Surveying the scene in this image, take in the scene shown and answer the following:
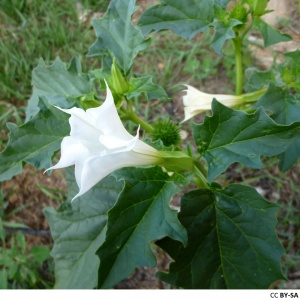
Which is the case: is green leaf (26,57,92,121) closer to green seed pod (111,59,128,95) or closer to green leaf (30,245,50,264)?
green seed pod (111,59,128,95)

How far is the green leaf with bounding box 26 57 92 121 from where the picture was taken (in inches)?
48.4

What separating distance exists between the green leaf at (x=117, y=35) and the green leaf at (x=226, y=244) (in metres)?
0.41

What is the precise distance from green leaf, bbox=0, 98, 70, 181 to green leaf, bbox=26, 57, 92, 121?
0.04 m

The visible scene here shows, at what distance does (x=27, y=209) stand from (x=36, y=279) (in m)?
0.35

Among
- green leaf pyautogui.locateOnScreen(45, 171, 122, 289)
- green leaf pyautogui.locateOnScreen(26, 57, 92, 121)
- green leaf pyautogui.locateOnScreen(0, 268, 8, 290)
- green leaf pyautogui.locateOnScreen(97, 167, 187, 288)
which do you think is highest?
green leaf pyautogui.locateOnScreen(26, 57, 92, 121)

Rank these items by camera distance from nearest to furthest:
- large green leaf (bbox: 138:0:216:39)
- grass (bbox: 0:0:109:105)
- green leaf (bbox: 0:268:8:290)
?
1. large green leaf (bbox: 138:0:216:39)
2. green leaf (bbox: 0:268:8:290)
3. grass (bbox: 0:0:109:105)

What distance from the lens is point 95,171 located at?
0.87 meters

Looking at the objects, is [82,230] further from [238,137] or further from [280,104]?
[280,104]

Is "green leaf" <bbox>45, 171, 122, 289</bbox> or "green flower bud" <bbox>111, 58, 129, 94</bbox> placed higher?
"green flower bud" <bbox>111, 58, 129, 94</bbox>

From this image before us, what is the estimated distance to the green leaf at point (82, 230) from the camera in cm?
134

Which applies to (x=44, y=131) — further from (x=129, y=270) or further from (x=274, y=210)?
(x=274, y=210)

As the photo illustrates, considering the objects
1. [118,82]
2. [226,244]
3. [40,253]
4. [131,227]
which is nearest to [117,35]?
[118,82]

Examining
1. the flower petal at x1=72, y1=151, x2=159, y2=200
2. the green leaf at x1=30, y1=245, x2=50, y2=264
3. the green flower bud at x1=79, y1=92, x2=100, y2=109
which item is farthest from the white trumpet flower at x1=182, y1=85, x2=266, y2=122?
the green leaf at x1=30, y1=245, x2=50, y2=264

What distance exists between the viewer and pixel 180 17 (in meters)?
1.32
